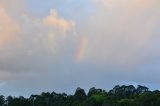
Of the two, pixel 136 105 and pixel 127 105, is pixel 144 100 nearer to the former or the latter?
pixel 136 105

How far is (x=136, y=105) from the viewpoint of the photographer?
611 ft

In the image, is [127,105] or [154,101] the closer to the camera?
[154,101]

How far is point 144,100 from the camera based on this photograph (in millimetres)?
181500

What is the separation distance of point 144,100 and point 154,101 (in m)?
4.73

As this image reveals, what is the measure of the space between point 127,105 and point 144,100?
18013mm

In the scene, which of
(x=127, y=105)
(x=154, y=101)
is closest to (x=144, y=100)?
(x=154, y=101)

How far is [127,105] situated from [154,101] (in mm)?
22260

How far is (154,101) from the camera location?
178000 mm

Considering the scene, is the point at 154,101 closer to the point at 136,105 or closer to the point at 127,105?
the point at 136,105

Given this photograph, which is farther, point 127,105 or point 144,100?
point 127,105

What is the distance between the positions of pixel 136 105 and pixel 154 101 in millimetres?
10253

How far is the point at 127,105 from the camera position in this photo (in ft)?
651

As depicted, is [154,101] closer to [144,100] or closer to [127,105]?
[144,100]
